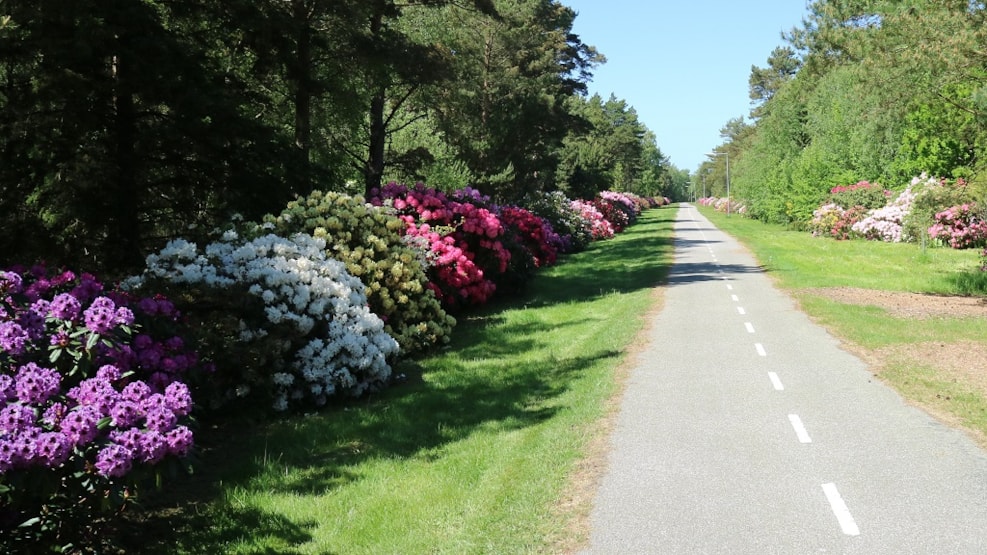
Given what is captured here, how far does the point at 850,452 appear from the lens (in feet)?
22.4

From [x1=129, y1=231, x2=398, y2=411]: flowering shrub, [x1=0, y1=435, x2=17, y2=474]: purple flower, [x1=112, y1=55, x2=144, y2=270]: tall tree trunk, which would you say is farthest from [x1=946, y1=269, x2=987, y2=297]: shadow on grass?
[x1=0, y1=435, x2=17, y2=474]: purple flower

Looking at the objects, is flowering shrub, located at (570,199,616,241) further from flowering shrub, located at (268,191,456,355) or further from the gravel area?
flowering shrub, located at (268,191,456,355)

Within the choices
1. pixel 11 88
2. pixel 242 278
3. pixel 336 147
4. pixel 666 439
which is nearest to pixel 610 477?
pixel 666 439

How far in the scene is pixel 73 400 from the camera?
4.59m

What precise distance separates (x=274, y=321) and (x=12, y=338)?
424 cm

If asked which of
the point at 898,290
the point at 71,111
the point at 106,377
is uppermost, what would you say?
the point at 71,111

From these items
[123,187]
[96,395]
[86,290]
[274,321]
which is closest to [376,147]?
[123,187]

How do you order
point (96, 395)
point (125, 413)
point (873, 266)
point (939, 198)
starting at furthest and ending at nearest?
point (873, 266) → point (939, 198) → point (96, 395) → point (125, 413)

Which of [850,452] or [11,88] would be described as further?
[11,88]

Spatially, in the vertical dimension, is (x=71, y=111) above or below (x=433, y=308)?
above

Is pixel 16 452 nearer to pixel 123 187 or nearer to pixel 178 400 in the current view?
pixel 178 400

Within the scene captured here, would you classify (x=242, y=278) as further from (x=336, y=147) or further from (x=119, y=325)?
(x=336, y=147)

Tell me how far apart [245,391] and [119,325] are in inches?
131

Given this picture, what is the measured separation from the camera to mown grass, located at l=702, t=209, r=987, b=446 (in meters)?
8.84
